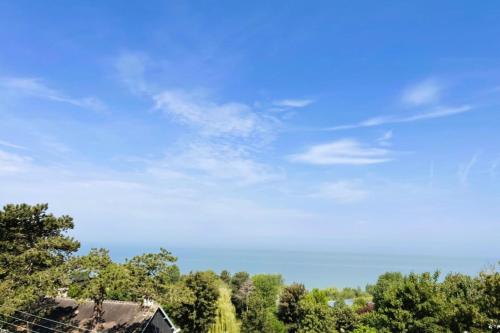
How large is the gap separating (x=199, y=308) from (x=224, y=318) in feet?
10.2

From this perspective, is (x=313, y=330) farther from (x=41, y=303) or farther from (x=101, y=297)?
(x=41, y=303)

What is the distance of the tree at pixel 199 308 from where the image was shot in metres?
33.3

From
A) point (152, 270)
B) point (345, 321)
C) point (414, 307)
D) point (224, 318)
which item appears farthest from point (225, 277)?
point (414, 307)

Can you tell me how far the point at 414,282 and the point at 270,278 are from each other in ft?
133

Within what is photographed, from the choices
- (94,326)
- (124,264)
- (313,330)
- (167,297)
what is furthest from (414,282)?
(94,326)

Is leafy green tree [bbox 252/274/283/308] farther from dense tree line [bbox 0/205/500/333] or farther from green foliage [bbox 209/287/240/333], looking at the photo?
dense tree line [bbox 0/205/500/333]

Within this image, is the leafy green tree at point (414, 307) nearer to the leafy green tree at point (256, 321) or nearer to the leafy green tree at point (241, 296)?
the leafy green tree at point (256, 321)

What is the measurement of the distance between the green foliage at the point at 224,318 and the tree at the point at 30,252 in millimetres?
15941

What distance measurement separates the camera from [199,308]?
33812 millimetres

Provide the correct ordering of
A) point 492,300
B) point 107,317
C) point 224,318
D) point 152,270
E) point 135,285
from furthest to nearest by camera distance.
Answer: point 224,318, point 107,317, point 152,270, point 135,285, point 492,300

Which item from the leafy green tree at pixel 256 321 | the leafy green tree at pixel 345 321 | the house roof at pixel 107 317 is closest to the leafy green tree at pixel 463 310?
the leafy green tree at pixel 345 321

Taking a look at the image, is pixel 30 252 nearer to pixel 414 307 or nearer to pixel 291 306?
pixel 414 307

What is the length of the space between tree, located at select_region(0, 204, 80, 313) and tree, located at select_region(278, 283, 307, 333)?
22.6 metres

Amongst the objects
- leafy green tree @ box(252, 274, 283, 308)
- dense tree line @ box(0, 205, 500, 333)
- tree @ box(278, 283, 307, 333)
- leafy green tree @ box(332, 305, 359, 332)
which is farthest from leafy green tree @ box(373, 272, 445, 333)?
leafy green tree @ box(252, 274, 283, 308)
